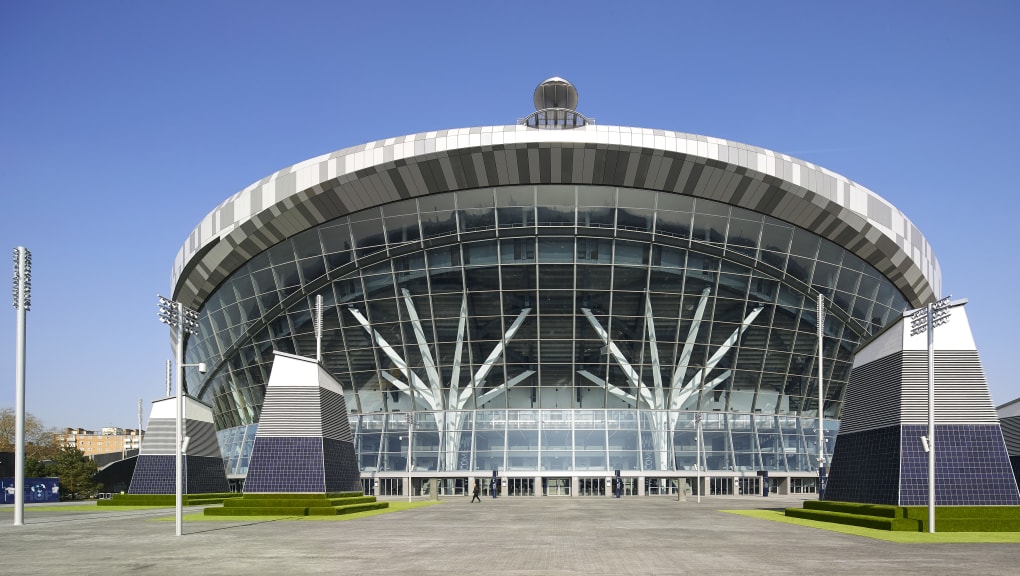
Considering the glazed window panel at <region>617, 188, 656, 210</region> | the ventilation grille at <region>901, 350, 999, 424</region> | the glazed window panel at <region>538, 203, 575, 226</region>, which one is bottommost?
the ventilation grille at <region>901, 350, 999, 424</region>

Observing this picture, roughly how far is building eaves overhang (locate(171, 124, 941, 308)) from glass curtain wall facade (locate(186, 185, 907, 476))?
1.29m

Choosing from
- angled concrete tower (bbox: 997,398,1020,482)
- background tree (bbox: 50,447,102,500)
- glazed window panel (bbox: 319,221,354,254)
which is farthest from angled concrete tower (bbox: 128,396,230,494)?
angled concrete tower (bbox: 997,398,1020,482)

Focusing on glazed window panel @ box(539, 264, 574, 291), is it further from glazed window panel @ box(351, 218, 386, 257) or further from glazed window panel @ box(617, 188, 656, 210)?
glazed window panel @ box(351, 218, 386, 257)

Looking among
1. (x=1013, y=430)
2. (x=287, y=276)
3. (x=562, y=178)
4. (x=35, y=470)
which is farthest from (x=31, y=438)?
(x=1013, y=430)

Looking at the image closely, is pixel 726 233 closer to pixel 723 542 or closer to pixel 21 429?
pixel 723 542

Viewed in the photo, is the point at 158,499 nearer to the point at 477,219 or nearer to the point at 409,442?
the point at 409,442

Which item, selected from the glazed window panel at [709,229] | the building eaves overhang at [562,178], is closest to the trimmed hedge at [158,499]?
the building eaves overhang at [562,178]

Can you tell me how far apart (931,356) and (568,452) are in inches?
1568

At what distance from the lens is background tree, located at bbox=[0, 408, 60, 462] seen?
5305 inches

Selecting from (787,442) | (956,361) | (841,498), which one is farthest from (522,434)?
(956,361)

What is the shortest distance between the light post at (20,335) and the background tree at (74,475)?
49.3 m

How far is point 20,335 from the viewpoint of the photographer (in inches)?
1569

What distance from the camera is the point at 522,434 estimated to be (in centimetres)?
7106

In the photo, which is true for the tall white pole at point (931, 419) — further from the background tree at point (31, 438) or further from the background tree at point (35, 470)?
the background tree at point (31, 438)
